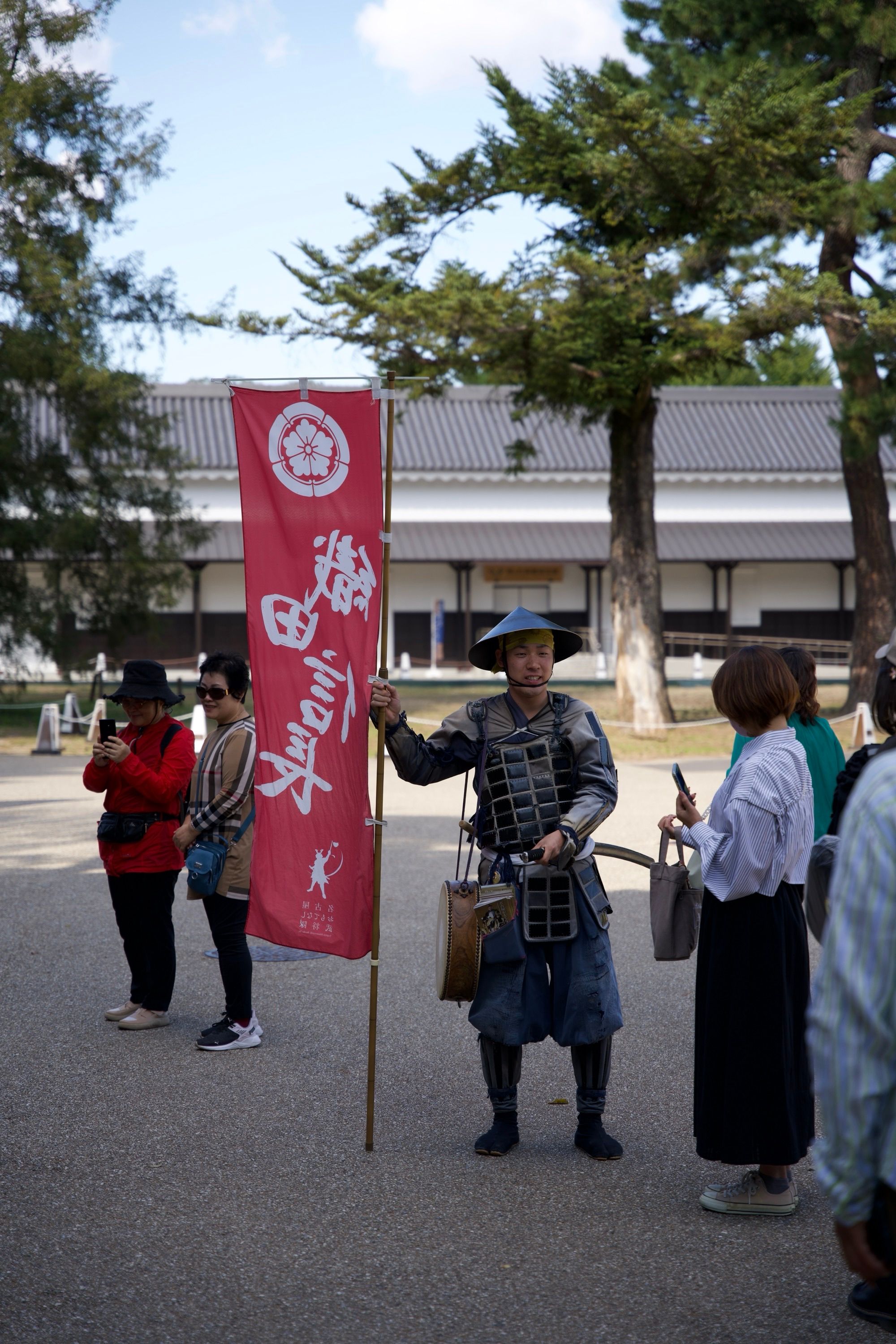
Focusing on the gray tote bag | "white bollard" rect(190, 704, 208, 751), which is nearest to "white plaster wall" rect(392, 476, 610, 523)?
"white bollard" rect(190, 704, 208, 751)

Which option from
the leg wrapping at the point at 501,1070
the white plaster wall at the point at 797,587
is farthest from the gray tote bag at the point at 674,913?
the white plaster wall at the point at 797,587

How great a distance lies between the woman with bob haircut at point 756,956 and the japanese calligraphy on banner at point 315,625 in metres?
1.21

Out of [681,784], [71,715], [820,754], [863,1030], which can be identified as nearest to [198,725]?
[71,715]

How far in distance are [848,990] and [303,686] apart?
271 cm

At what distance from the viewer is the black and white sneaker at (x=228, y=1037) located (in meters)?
5.06

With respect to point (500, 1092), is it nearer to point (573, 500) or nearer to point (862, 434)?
point (862, 434)

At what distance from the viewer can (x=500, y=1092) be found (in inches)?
159

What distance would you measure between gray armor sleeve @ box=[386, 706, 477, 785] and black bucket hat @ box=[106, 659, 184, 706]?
4.93ft

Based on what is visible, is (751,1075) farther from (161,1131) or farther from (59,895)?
(59,895)

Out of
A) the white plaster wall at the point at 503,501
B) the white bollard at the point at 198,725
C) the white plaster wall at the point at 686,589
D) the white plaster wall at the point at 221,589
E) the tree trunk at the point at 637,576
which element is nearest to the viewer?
the white bollard at the point at 198,725

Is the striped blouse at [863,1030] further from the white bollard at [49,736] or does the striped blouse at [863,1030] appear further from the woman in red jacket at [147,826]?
the white bollard at [49,736]

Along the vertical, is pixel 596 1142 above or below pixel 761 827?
below

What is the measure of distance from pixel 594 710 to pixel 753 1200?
34.2 ft

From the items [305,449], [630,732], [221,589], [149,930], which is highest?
[221,589]
